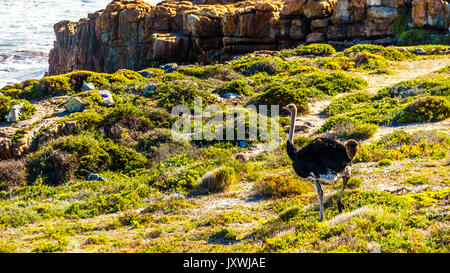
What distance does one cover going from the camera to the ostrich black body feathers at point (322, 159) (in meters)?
6.77

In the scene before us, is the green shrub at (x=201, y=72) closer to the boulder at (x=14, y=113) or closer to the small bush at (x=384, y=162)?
the boulder at (x=14, y=113)

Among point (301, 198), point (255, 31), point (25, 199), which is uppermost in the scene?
point (255, 31)

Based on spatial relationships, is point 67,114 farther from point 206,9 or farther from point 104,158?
point 206,9

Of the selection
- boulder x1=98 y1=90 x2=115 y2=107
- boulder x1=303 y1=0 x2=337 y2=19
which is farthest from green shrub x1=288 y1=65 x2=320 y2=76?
boulder x1=303 y1=0 x2=337 y2=19

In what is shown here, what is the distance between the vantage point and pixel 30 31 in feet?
334

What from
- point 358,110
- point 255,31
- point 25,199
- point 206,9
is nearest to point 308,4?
point 255,31

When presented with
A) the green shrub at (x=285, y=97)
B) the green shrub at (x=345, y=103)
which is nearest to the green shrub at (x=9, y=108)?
the green shrub at (x=285, y=97)

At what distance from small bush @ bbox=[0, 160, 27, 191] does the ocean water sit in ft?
199

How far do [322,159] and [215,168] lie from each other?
5.58 metres

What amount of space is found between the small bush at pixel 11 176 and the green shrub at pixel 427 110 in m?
12.8

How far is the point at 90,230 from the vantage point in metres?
9.05

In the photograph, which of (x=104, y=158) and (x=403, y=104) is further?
(x=403, y=104)

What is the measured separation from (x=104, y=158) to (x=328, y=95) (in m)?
11.1

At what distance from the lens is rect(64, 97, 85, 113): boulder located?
1880cm
